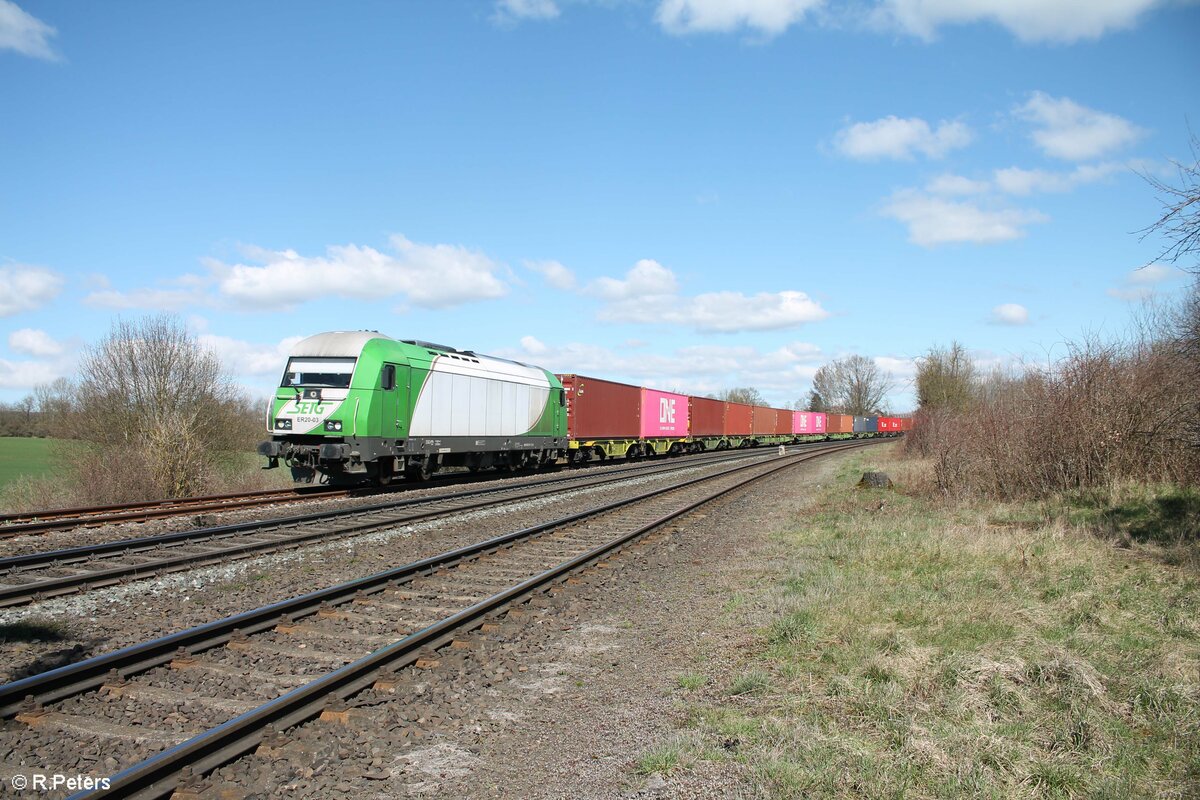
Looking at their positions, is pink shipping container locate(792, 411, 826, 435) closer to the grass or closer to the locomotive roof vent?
the locomotive roof vent

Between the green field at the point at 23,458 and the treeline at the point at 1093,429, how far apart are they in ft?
84.8

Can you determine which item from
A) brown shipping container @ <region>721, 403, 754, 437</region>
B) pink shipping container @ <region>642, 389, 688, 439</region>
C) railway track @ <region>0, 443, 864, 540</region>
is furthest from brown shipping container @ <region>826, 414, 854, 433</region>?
railway track @ <region>0, 443, 864, 540</region>

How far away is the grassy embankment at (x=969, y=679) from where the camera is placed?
3.82 m

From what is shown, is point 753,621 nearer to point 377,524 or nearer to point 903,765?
point 903,765

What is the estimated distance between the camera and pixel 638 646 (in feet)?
21.8

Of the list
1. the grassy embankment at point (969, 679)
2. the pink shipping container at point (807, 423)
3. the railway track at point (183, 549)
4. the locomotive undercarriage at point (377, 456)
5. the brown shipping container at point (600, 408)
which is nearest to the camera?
the grassy embankment at point (969, 679)

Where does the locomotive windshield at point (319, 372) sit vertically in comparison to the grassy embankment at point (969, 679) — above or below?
above

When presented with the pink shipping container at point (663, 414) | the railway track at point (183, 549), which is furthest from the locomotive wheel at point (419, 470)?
the pink shipping container at point (663, 414)

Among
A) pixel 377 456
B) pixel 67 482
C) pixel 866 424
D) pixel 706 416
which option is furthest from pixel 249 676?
pixel 866 424

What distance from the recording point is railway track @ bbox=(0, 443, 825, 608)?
7.88 m

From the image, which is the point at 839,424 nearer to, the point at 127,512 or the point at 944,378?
the point at 944,378

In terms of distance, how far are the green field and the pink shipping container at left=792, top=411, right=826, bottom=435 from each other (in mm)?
51806

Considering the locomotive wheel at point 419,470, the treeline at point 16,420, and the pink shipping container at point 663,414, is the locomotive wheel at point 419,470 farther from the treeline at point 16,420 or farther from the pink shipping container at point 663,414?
the treeline at point 16,420

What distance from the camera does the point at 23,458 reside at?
4094cm
